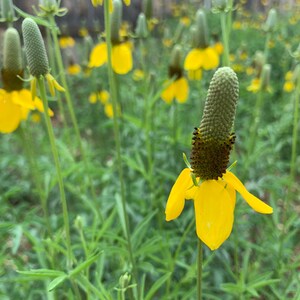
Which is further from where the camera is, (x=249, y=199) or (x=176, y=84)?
(x=176, y=84)

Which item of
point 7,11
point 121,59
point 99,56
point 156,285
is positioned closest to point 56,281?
point 156,285

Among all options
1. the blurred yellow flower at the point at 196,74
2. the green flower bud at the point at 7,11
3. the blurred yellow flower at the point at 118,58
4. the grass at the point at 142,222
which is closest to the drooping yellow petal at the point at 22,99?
the grass at the point at 142,222

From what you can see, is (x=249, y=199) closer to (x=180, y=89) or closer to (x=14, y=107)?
(x=14, y=107)

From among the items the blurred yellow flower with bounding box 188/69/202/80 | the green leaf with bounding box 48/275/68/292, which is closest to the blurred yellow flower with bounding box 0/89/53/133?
the green leaf with bounding box 48/275/68/292

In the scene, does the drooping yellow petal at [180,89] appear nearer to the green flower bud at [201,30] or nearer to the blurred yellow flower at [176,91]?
the blurred yellow flower at [176,91]

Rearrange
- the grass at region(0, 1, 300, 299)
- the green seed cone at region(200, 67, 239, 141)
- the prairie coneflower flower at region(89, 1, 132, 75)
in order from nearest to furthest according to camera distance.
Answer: the green seed cone at region(200, 67, 239, 141)
the grass at region(0, 1, 300, 299)
the prairie coneflower flower at region(89, 1, 132, 75)

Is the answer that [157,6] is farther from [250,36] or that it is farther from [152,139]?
[152,139]

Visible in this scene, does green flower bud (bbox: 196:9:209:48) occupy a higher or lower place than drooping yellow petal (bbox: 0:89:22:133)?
higher

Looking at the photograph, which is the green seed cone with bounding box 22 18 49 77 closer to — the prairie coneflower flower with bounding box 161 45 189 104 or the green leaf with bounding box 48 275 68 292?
the green leaf with bounding box 48 275 68 292
